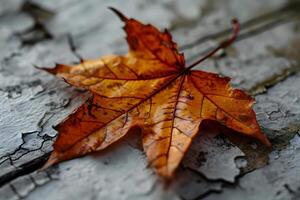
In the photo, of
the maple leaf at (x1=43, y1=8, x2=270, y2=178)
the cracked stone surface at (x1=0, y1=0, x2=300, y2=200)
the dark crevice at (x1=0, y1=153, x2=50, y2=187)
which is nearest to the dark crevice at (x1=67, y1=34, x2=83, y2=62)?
Answer: the cracked stone surface at (x1=0, y1=0, x2=300, y2=200)

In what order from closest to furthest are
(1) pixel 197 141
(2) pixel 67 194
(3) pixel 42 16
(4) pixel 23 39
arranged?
(2) pixel 67 194, (1) pixel 197 141, (4) pixel 23 39, (3) pixel 42 16

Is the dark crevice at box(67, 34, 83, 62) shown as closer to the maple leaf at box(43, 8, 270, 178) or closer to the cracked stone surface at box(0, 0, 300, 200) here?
the cracked stone surface at box(0, 0, 300, 200)

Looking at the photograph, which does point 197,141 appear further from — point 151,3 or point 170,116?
point 151,3

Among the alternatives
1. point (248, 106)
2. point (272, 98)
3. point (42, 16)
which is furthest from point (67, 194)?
point (42, 16)

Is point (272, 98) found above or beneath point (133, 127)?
above

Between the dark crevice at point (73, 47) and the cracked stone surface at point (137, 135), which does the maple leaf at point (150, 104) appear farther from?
the dark crevice at point (73, 47)

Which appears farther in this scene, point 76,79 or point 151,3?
point 151,3

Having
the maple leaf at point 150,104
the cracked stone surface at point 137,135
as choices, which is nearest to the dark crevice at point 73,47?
the cracked stone surface at point 137,135
